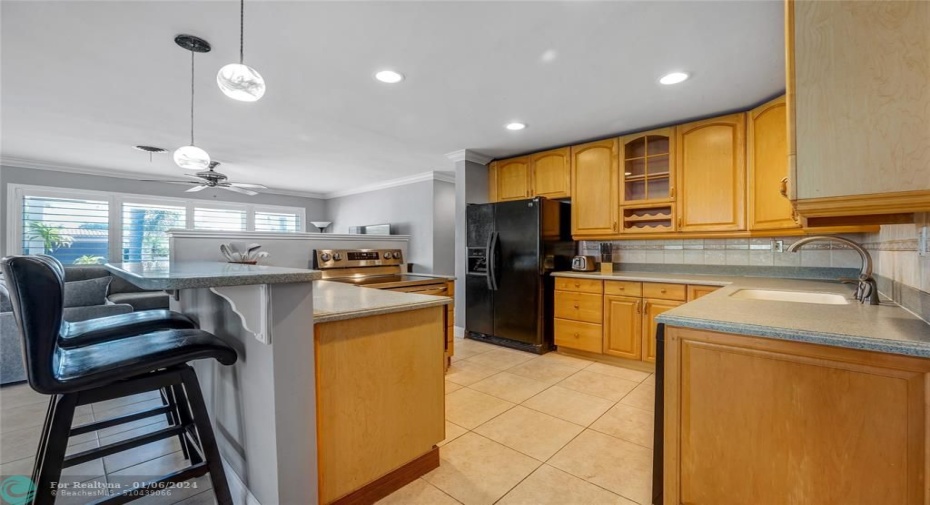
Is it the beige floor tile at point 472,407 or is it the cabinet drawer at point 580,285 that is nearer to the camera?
the beige floor tile at point 472,407

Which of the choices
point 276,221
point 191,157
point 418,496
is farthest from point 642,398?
point 276,221

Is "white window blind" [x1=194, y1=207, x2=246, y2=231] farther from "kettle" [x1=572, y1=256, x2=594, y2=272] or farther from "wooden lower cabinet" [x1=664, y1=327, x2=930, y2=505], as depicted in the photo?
"wooden lower cabinet" [x1=664, y1=327, x2=930, y2=505]

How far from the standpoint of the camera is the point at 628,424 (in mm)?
2334

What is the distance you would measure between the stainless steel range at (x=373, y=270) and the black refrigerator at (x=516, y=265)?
0.75m

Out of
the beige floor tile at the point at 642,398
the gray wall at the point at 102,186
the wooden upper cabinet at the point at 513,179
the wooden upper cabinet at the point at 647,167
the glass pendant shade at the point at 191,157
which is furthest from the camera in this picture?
the gray wall at the point at 102,186

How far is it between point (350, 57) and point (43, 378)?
6.49 ft

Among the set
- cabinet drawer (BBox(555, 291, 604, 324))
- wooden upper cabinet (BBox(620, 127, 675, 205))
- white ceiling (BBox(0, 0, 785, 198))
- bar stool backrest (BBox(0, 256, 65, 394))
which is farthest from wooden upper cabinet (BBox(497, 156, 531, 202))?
bar stool backrest (BBox(0, 256, 65, 394))

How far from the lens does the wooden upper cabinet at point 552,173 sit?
3.97m

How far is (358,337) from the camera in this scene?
4.96ft

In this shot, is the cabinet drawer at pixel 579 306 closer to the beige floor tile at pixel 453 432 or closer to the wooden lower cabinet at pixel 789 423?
the beige floor tile at pixel 453 432

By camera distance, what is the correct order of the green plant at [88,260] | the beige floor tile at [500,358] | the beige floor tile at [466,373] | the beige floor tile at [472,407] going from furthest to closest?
the green plant at [88,260] < the beige floor tile at [500,358] < the beige floor tile at [466,373] < the beige floor tile at [472,407]

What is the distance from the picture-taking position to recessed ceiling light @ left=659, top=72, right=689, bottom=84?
Answer: 2.42m

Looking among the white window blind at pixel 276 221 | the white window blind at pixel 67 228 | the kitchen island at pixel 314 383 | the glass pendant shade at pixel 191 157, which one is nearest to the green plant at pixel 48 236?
the white window blind at pixel 67 228

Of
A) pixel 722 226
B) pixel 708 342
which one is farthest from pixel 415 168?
pixel 708 342
